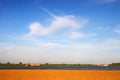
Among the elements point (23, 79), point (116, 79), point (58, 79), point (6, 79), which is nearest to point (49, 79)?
point (58, 79)

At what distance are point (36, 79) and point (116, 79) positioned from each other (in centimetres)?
967

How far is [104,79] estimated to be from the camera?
29.3m

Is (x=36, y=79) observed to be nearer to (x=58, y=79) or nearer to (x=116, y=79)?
(x=58, y=79)

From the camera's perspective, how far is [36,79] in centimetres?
2903

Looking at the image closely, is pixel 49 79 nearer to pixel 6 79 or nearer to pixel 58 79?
pixel 58 79

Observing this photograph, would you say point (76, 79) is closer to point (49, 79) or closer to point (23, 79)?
point (49, 79)

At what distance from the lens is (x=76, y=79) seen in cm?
2898

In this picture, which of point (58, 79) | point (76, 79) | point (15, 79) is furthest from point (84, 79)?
point (15, 79)

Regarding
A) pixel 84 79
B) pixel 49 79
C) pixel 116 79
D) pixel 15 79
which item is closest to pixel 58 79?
pixel 49 79

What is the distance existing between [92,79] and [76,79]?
2.05 metres

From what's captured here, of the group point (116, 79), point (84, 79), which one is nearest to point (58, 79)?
point (84, 79)

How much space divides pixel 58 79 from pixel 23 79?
4.25 metres

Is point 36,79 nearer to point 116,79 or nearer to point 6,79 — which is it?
point 6,79

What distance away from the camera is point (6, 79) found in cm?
2880
